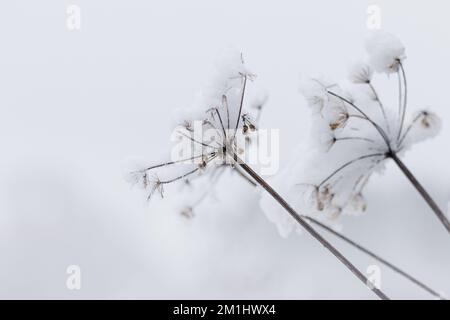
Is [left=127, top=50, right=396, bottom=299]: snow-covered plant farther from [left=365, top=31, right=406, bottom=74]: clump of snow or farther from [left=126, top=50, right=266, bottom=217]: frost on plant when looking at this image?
[left=365, top=31, right=406, bottom=74]: clump of snow

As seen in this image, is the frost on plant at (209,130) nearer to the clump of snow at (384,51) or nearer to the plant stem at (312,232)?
the plant stem at (312,232)

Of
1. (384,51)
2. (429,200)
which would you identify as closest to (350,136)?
(384,51)

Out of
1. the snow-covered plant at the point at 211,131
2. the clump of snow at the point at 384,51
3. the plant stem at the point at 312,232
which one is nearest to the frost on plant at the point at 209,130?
the snow-covered plant at the point at 211,131

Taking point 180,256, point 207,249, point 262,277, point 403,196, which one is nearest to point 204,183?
point 262,277

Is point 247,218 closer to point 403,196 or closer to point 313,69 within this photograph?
point 403,196

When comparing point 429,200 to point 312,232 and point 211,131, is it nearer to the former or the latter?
point 312,232

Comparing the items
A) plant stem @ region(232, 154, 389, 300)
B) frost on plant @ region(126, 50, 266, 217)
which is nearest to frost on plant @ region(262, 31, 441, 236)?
frost on plant @ region(126, 50, 266, 217)
